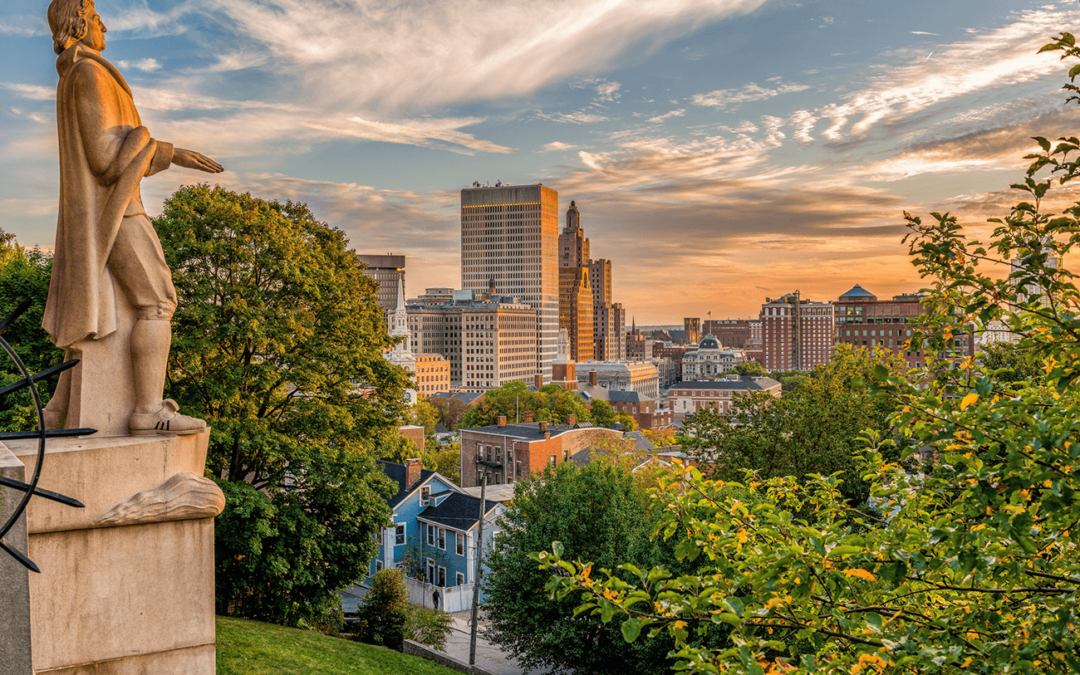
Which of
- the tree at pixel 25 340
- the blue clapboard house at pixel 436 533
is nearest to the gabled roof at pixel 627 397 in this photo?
the blue clapboard house at pixel 436 533

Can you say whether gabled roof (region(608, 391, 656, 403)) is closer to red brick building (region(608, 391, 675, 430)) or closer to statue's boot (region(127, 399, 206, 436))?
red brick building (region(608, 391, 675, 430))

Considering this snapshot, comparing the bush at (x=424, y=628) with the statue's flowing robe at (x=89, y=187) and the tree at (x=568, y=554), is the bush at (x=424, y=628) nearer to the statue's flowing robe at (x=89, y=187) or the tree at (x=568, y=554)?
the tree at (x=568, y=554)

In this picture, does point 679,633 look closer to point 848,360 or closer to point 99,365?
point 99,365

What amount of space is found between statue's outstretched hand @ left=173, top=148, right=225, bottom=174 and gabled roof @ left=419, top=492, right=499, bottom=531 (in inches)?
1635

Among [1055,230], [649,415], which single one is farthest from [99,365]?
[649,415]

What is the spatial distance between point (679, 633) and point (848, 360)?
Answer: 131 feet

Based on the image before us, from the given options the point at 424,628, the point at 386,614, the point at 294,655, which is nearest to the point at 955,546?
the point at 294,655

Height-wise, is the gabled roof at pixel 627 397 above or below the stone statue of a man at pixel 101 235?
below

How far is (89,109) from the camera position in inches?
317

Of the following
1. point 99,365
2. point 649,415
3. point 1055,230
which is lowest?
point 649,415

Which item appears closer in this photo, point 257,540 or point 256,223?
point 257,540

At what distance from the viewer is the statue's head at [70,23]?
328 inches

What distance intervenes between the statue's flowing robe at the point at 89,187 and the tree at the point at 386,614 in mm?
26832

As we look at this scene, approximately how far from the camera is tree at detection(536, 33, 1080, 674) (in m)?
5.83
